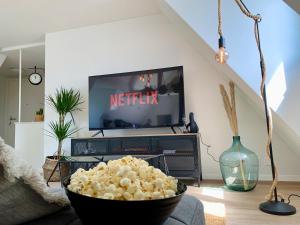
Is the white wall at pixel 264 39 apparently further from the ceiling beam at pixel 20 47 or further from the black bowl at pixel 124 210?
the ceiling beam at pixel 20 47

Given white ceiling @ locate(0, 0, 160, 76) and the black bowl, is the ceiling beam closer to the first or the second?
white ceiling @ locate(0, 0, 160, 76)

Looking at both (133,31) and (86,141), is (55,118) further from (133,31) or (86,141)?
(133,31)

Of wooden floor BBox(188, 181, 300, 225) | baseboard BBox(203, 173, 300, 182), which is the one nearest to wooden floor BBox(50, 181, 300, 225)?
wooden floor BBox(188, 181, 300, 225)

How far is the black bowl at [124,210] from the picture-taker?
15.6 inches

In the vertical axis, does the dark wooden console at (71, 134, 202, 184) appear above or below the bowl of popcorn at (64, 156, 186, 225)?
below

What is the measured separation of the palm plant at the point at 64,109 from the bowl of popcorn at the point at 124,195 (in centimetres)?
291

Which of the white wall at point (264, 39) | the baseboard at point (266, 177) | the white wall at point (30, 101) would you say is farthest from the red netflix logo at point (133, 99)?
the white wall at point (30, 101)

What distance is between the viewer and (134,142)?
110 inches

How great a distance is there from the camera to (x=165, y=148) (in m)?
2.70

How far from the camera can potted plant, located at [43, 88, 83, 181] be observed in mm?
3040

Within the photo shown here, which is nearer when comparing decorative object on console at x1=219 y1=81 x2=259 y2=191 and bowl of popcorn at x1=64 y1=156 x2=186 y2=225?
bowl of popcorn at x1=64 y1=156 x2=186 y2=225

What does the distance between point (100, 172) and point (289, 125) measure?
2.03 metres

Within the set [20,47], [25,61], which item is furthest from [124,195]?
[25,61]

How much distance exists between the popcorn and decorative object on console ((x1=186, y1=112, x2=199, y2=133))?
2.28 metres
